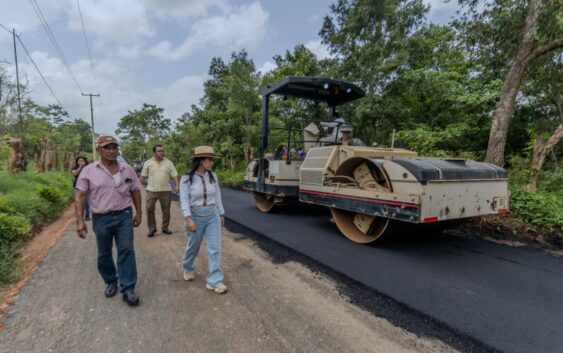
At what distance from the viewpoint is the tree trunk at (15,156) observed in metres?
8.12

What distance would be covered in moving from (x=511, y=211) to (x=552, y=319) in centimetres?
323

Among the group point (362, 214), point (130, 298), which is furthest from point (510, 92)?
point (130, 298)

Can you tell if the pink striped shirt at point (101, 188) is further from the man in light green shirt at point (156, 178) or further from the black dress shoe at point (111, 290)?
the man in light green shirt at point (156, 178)

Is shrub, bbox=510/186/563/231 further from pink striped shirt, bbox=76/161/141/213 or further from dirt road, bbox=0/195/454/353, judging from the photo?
pink striped shirt, bbox=76/161/141/213

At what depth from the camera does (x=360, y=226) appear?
4.44 metres

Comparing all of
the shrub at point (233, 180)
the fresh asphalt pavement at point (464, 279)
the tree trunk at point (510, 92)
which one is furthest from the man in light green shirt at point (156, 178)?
the shrub at point (233, 180)

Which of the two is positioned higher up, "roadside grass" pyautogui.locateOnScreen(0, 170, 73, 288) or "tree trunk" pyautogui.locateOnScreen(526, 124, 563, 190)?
"tree trunk" pyautogui.locateOnScreen(526, 124, 563, 190)

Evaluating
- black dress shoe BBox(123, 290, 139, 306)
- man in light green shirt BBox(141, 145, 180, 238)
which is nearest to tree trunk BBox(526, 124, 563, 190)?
man in light green shirt BBox(141, 145, 180, 238)

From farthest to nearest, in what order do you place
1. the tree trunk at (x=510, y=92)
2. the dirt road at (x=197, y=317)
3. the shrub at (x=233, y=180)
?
the shrub at (x=233, y=180) → the tree trunk at (x=510, y=92) → the dirt road at (x=197, y=317)

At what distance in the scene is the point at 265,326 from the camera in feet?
7.43

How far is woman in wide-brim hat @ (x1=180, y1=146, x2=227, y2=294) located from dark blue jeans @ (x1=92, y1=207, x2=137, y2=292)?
0.53m

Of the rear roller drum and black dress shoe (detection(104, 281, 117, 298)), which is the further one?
the rear roller drum

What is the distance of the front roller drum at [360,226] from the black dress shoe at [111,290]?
322 centimetres

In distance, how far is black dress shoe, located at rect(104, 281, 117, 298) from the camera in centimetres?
271
